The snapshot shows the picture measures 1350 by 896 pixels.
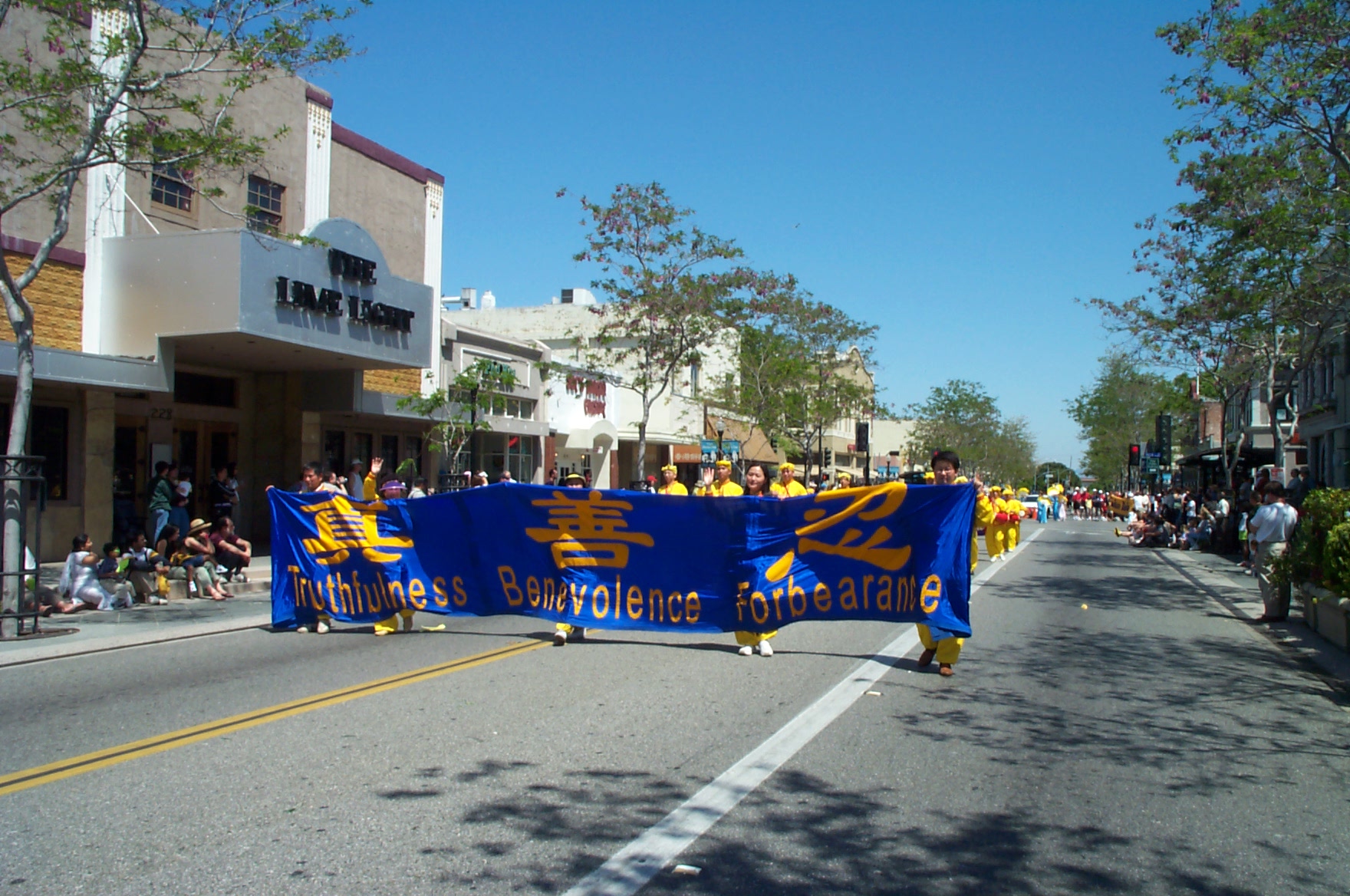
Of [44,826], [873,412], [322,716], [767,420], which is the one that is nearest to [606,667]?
[322,716]

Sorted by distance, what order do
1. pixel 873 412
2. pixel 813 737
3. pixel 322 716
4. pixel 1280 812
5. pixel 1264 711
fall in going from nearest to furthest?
pixel 1280 812
pixel 813 737
pixel 322 716
pixel 1264 711
pixel 873 412

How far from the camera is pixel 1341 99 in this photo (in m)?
14.5

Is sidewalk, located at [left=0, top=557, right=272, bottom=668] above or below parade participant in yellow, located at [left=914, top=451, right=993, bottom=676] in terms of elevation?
below

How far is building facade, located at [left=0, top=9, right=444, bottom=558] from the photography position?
17500 mm

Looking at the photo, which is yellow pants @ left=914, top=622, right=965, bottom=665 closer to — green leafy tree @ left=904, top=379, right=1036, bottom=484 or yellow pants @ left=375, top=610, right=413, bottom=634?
yellow pants @ left=375, top=610, right=413, bottom=634

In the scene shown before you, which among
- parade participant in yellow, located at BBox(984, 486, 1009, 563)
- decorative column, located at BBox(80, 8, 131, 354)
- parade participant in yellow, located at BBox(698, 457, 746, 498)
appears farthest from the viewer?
parade participant in yellow, located at BBox(984, 486, 1009, 563)

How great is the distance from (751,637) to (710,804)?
4429 mm

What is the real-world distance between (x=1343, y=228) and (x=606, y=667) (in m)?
13.3

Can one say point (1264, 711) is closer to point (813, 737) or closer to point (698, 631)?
point (813, 737)

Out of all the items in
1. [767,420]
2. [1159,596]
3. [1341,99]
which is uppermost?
[1341,99]

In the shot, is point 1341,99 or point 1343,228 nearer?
point 1341,99

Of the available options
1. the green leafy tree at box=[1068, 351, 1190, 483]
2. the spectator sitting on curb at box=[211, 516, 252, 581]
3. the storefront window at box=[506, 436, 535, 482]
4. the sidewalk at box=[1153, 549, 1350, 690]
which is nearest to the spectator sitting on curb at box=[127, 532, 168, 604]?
the spectator sitting on curb at box=[211, 516, 252, 581]

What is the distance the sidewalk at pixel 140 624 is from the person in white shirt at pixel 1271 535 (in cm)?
1226

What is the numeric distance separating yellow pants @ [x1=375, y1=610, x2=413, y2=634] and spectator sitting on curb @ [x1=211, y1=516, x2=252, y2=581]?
586 cm
